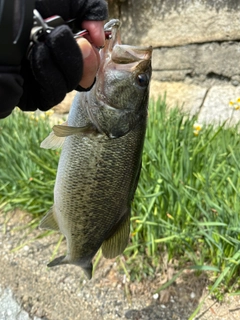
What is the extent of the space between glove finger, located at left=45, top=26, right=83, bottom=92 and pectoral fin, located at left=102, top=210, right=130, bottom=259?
0.70m

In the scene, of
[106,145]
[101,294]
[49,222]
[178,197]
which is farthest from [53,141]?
[101,294]

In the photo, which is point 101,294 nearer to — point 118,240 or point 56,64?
point 118,240

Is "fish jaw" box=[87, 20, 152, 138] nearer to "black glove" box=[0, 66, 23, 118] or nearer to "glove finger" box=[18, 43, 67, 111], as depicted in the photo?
"glove finger" box=[18, 43, 67, 111]

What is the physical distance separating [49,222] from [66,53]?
2.83 feet

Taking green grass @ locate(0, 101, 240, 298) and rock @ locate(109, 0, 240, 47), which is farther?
rock @ locate(109, 0, 240, 47)

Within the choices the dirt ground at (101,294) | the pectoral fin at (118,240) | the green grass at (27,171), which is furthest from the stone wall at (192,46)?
the pectoral fin at (118,240)

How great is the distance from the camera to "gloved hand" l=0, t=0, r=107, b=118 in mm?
1015

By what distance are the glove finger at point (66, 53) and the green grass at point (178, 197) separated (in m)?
1.19

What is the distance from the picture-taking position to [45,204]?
2.67 meters

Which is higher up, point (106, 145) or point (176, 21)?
point (106, 145)

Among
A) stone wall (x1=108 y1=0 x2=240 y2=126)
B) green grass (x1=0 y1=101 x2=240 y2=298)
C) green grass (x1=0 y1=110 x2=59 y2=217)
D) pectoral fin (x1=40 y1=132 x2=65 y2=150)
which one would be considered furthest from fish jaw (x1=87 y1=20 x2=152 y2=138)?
stone wall (x1=108 y1=0 x2=240 y2=126)

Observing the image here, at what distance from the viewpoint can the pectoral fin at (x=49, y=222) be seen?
1.70m

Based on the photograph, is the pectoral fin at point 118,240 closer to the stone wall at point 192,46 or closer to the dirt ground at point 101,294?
the dirt ground at point 101,294

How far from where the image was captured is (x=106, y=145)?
1467 mm
